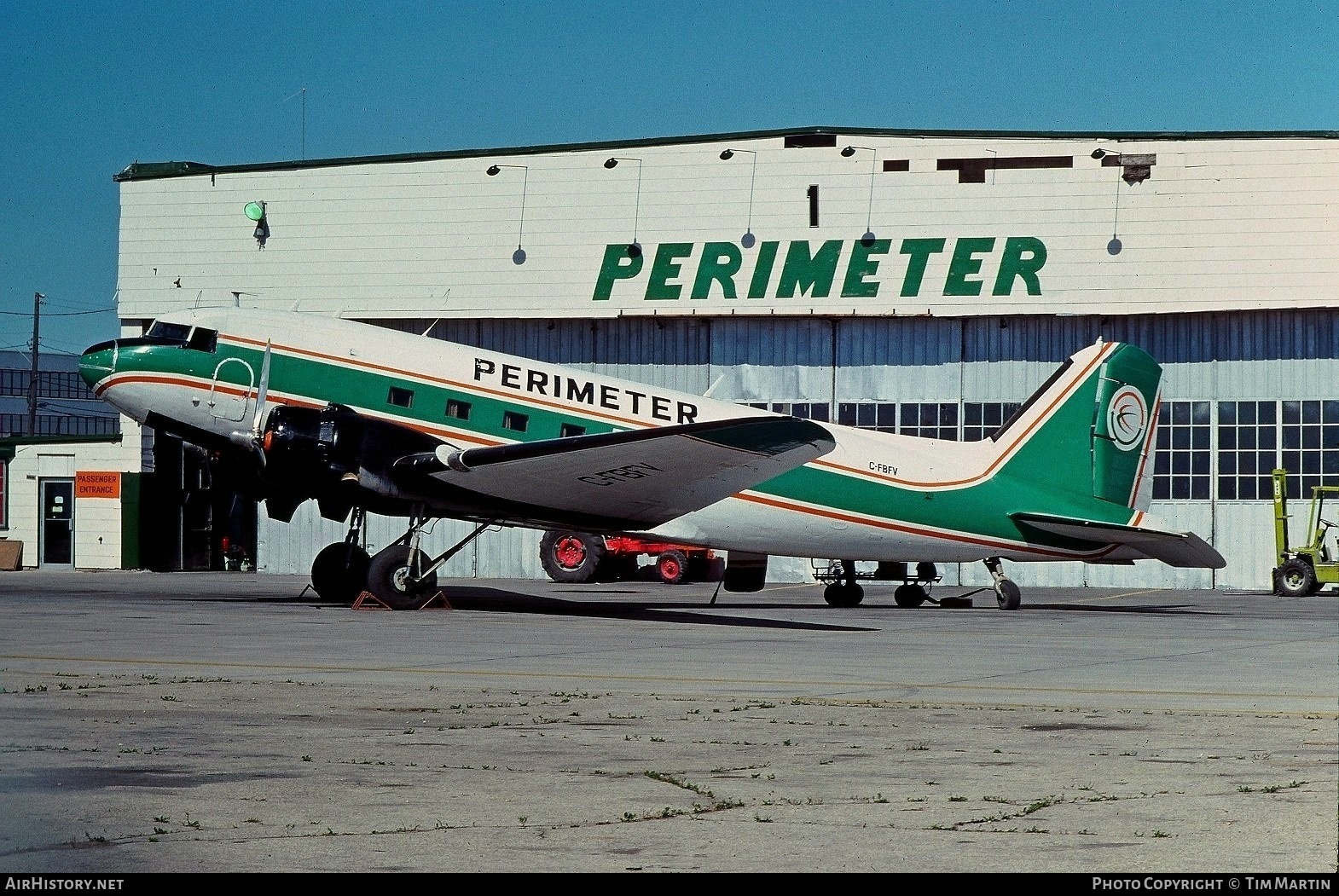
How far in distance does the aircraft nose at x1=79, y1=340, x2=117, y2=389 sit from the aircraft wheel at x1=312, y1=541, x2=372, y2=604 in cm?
504

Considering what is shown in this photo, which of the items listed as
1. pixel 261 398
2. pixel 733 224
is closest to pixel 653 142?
pixel 733 224

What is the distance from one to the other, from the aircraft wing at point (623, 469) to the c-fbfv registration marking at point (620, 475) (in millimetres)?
14

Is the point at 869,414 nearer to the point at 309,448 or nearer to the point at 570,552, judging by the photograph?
the point at 570,552

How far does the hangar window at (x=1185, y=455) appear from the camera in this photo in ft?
143

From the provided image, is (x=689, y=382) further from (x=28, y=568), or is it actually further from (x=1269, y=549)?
(x=28, y=568)

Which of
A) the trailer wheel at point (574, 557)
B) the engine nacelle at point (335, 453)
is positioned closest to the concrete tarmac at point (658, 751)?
the engine nacelle at point (335, 453)

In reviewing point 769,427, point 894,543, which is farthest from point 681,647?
point 894,543

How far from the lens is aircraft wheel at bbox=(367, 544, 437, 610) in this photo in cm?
2519

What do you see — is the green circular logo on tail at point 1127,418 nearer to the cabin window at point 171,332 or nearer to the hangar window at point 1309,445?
the hangar window at point 1309,445

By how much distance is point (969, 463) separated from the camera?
28812 mm

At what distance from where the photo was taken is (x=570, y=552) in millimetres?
43750

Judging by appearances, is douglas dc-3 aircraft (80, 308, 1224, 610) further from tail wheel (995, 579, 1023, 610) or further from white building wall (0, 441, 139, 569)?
white building wall (0, 441, 139, 569)

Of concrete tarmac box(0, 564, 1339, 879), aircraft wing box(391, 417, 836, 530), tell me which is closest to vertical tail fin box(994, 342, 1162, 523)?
aircraft wing box(391, 417, 836, 530)
